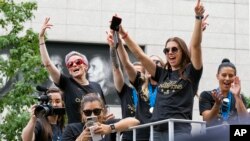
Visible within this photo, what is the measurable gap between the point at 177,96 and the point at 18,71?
31.3ft

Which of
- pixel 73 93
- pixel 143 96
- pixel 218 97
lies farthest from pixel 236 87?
pixel 73 93

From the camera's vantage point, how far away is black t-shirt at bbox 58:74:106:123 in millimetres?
6961

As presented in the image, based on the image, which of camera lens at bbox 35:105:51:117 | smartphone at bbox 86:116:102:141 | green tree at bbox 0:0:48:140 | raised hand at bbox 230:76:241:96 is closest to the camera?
smartphone at bbox 86:116:102:141

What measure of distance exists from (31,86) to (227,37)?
35.8 feet

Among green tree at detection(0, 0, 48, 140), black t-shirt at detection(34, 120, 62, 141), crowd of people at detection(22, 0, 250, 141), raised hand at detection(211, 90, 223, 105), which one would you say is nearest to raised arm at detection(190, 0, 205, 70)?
crowd of people at detection(22, 0, 250, 141)

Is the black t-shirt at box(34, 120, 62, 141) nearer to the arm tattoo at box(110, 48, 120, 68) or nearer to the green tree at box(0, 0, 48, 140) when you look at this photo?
the arm tattoo at box(110, 48, 120, 68)

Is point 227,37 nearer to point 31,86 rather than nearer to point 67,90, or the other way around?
point 31,86

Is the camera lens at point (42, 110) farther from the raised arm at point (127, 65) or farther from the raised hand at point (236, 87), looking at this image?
the raised hand at point (236, 87)

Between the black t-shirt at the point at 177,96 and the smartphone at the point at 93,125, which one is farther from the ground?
the black t-shirt at the point at 177,96

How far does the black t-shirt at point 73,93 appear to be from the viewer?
6.96 m

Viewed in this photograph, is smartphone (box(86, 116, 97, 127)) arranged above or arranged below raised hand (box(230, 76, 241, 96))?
below

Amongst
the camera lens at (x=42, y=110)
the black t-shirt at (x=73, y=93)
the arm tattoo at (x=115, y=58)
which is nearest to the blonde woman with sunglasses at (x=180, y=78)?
the arm tattoo at (x=115, y=58)

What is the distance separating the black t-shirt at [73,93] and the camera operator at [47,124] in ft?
0.61

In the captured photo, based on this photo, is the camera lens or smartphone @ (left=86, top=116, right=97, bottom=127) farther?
the camera lens
